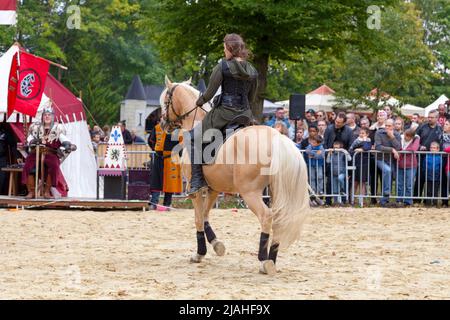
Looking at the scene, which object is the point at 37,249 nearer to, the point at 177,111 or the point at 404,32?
the point at 177,111

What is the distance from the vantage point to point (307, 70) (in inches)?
1999

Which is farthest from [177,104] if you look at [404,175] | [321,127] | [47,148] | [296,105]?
[296,105]

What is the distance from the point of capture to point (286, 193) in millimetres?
9531

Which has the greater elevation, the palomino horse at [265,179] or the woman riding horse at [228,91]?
the woman riding horse at [228,91]

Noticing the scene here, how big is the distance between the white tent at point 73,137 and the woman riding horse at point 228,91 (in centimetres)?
1021

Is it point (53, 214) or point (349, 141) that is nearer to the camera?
point (53, 214)

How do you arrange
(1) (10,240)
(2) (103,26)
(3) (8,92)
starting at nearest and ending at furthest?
(1) (10,240) < (3) (8,92) < (2) (103,26)

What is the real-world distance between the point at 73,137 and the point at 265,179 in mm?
11329

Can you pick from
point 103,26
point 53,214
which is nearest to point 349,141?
point 53,214

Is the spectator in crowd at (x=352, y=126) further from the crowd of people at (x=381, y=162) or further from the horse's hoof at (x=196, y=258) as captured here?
the horse's hoof at (x=196, y=258)

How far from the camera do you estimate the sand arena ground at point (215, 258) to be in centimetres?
861

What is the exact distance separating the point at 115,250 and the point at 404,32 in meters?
29.9

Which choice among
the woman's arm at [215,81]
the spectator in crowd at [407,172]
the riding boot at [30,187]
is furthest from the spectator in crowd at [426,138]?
the woman's arm at [215,81]
